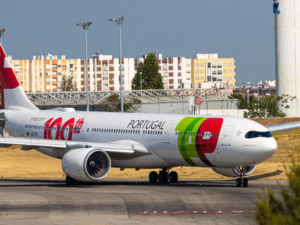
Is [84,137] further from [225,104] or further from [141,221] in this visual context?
[225,104]

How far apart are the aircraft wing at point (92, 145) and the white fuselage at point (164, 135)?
16.1 inches

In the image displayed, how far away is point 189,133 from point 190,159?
1.42 metres

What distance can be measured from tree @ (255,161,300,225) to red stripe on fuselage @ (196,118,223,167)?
21364mm

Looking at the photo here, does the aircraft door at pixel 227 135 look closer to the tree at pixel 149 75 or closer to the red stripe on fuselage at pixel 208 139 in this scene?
the red stripe on fuselage at pixel 208 139

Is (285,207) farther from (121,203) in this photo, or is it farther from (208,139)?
(208,139)

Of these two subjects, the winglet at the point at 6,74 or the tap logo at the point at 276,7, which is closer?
the winglet at the point at 6,74

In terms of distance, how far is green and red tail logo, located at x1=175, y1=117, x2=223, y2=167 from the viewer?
34.3 meters

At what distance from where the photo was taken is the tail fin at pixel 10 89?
4844 centimetres

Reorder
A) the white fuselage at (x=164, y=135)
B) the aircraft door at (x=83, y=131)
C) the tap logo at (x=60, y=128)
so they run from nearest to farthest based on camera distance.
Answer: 1. the white fuselage at (x=164, y=135)
2. the aircraft door at (x=83, y=131)
3. the tap logo at (x=60, y=128)

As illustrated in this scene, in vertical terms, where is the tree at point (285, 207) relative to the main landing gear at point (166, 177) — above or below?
above

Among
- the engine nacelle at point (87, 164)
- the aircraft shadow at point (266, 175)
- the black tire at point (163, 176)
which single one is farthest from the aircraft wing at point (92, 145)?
the aircraft shadow at point (266, 175)

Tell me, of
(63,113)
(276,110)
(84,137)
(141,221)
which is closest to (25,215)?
(141,221)

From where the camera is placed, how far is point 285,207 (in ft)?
41.4

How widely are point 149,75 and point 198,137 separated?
15206 centimetres
